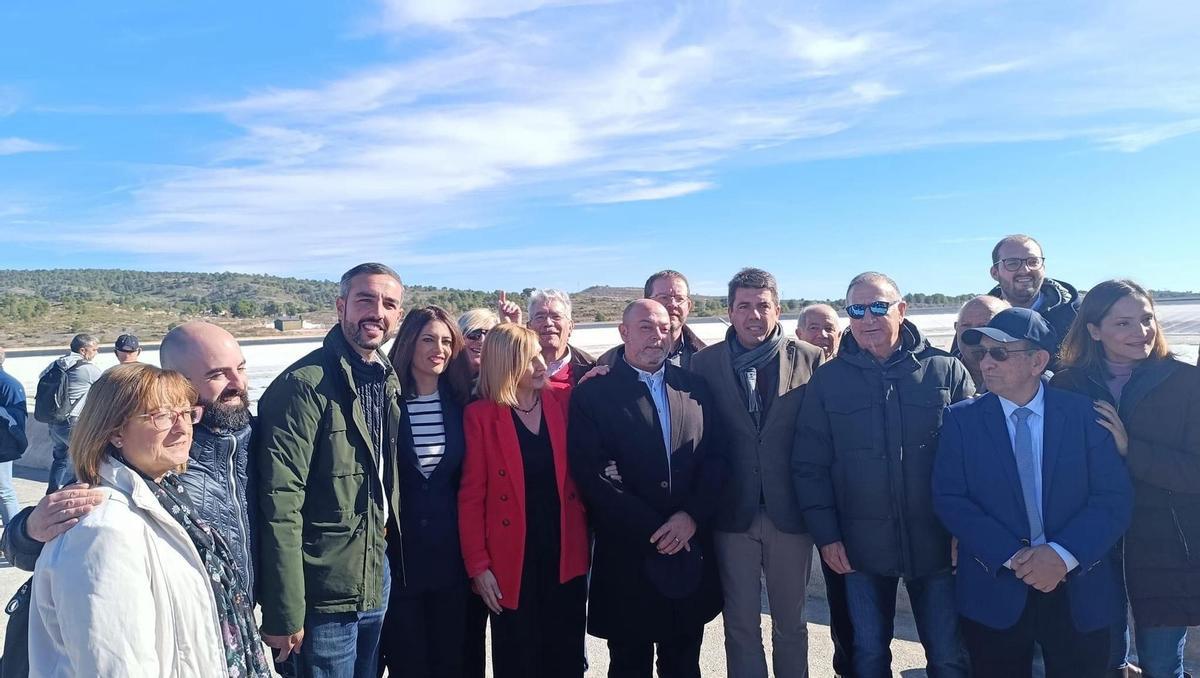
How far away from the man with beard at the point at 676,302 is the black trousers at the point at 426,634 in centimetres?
194

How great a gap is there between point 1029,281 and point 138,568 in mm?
5120

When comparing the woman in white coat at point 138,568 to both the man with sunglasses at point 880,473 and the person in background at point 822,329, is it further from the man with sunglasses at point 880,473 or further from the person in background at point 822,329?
the person in background at point 822,329

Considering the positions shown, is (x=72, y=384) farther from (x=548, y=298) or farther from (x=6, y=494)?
(x=548, y=298)

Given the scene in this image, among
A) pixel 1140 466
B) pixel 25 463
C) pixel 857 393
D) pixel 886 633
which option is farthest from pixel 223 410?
pixel 25 463

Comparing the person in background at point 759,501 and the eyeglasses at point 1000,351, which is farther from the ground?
the eyeglasses at point 1000,351

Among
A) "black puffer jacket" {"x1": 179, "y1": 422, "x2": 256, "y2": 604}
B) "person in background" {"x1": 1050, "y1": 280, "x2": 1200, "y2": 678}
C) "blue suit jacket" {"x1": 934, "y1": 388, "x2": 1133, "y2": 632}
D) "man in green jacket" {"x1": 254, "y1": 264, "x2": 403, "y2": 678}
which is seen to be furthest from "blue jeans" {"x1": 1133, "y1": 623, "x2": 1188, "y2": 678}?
"black puffer jacket" {"x1": 179, "y1": 422, "x2": 256, "y2": 604}

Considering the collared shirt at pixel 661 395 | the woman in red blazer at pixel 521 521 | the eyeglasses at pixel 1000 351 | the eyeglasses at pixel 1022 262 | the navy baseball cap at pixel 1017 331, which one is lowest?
the woman in red blazer at pixel 521 521

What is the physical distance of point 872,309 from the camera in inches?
140

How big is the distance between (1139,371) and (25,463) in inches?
523

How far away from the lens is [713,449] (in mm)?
3744

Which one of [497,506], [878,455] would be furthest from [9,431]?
[878,455]

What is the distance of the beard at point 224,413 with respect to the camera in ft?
8.76

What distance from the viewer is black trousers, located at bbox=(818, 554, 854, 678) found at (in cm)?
366

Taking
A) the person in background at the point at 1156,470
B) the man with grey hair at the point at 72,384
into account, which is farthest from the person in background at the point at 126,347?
the person in background at the point at 1156,470
